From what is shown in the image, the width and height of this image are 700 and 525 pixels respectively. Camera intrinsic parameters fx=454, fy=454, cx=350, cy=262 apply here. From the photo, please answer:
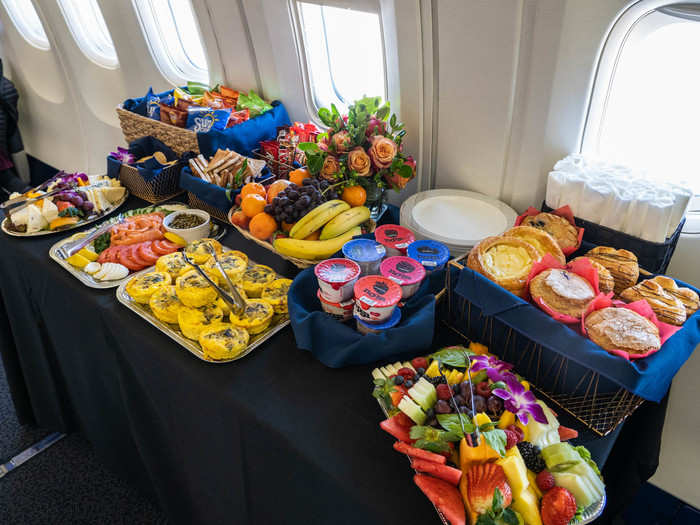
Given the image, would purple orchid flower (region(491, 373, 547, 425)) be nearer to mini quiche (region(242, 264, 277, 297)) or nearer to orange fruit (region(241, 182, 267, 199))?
mini quiche (region(242, 264, 277, 297))

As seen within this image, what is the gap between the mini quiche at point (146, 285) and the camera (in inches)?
54.7

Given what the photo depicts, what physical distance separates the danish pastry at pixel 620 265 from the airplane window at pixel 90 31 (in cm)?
330

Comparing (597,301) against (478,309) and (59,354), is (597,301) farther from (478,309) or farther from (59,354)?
(59,354)

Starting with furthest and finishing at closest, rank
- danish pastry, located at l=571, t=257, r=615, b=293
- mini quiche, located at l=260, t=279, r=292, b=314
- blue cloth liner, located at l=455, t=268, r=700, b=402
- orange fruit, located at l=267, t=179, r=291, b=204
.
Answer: orange fruit, located at l=267, t=179, r=291, b=204
mini quiche, located at l=260, t=279, r=292, b=314
danish pastry, located at l=571, t=257, r=615, b=293
blue cloth liner, located at l=455, t=268, r=700, b=402

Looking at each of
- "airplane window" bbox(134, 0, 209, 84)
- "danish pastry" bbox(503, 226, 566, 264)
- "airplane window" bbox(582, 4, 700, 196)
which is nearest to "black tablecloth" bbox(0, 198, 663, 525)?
"danish pastry" bbox(503, 226, 566, 264)

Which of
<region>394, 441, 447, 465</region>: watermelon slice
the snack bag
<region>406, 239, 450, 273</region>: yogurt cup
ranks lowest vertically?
<region>394, 441, 447, 465</region>: watermelon slice

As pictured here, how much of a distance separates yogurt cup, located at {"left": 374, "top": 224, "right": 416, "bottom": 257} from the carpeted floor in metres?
1.41

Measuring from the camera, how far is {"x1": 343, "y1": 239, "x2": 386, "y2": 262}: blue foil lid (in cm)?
128

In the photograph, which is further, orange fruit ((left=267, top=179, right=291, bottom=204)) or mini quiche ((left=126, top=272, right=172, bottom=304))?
orange fruit ((left=267, top=179, right=291, bottom=204))

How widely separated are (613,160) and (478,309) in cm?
75

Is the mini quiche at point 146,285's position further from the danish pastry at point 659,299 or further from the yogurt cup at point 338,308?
the danish pastry at point 659,299

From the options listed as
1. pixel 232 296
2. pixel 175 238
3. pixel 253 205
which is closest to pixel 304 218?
pixel 253 205

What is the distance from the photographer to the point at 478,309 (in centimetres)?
115

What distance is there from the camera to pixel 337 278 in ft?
3.90
